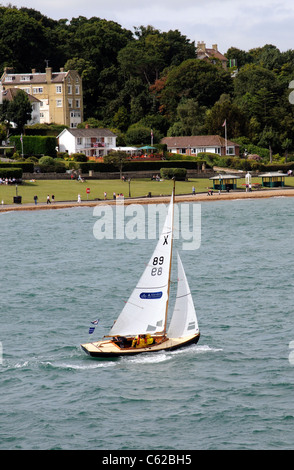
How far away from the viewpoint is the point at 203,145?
131875 millimetres

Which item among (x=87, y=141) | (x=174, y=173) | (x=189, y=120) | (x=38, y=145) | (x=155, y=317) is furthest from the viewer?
(x=189, y=120)

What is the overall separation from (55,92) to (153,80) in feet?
87.2

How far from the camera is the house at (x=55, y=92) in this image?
496ft

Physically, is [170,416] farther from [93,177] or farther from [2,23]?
[2,23]

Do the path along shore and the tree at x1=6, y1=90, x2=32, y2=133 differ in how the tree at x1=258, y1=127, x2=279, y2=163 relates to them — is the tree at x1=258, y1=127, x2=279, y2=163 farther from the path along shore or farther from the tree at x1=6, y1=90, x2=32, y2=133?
the tree at x1=6, y1=90, x2=32, y2=133

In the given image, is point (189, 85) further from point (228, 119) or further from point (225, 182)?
point (225, 182)

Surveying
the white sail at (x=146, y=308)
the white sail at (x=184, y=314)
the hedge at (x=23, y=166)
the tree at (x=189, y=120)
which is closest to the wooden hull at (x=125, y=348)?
the white sail at (x=184, y=314)

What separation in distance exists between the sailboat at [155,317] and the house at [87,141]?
9570 centimetres

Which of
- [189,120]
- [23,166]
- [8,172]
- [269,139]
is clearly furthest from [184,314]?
[189,120]

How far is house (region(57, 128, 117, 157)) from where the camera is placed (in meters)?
128

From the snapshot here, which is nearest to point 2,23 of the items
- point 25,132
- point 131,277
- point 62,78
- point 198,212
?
point 62,78

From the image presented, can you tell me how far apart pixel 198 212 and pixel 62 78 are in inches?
2741
